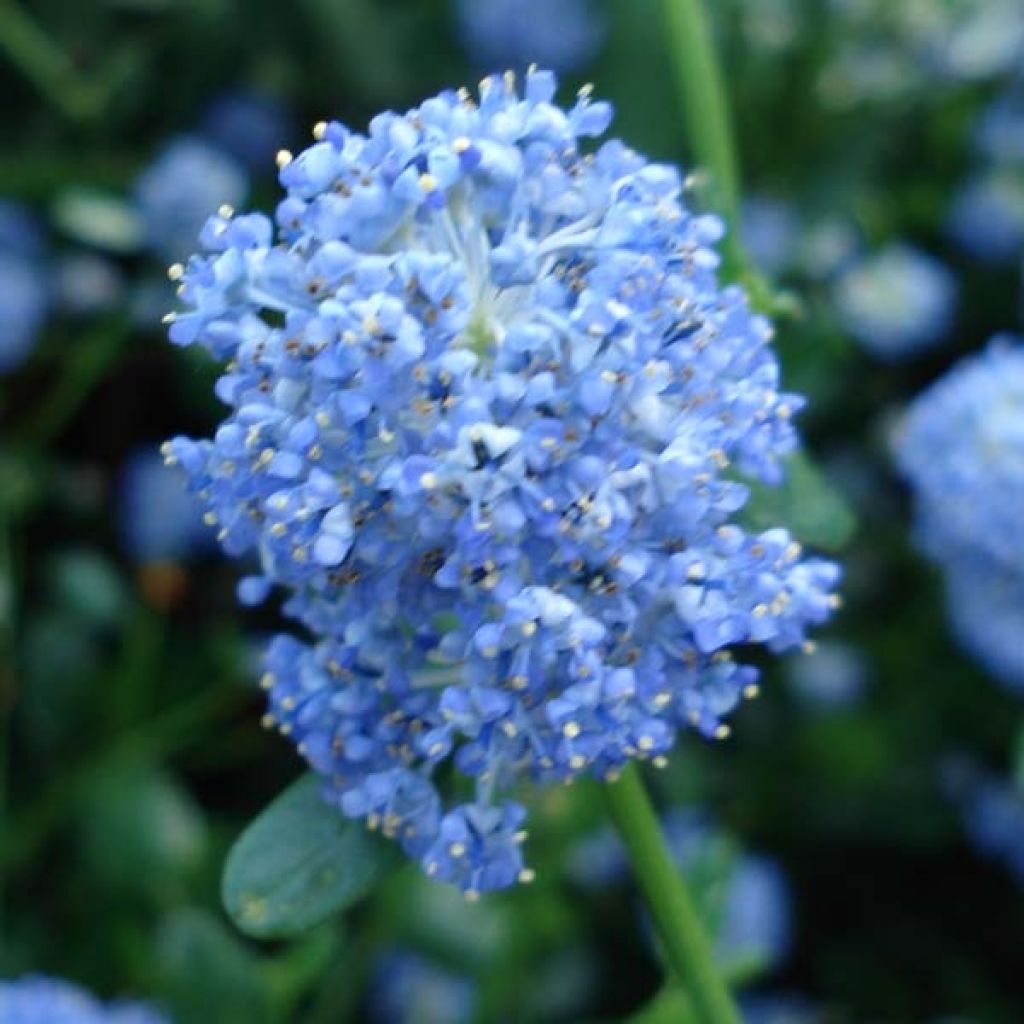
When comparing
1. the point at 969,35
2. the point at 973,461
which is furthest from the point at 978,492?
the point at 969,35

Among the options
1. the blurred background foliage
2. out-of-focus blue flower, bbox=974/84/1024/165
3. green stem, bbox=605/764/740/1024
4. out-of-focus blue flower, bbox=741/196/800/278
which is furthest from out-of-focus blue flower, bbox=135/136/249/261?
green stem, bbox=605/764/740/1024

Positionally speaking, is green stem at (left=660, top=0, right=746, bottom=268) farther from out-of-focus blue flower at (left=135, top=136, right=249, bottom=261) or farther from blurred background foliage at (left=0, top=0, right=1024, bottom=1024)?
out-of-focus blue flower at (left=135, top=136, right=249, bottom=261)

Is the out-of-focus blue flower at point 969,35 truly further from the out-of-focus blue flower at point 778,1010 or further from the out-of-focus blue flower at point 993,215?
the out-of-focus blue flower at point 778,1010

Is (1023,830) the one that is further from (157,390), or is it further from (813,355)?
(157,390)

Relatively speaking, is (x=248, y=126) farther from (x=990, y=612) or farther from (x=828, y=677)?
(x=990, y=612)

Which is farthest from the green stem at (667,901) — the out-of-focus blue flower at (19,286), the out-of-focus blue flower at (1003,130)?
the out-of-focus blue flower at (1003,130)

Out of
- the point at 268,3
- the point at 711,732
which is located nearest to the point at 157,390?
the point at 268,3

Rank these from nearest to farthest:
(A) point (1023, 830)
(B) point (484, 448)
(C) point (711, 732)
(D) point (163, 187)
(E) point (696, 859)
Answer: (B) point (484, 448) < (C) point (711, 732) < (E) point (696, 859) < (A) point (1023, 830) < (D) point (163, 187)
